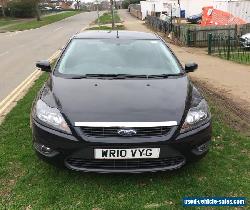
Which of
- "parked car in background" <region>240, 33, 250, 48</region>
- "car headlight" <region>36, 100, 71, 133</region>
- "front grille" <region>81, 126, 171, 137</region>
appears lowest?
"parked car in background" <region>240, 33, 250, 48</region>

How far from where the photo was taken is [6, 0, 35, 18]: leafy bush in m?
62.1

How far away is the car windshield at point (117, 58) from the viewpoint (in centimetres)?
530

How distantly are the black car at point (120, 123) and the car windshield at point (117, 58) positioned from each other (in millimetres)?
261

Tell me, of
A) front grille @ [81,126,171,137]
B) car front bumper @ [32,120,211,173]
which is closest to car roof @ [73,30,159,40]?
car front bumper @ [32,120,211,173]

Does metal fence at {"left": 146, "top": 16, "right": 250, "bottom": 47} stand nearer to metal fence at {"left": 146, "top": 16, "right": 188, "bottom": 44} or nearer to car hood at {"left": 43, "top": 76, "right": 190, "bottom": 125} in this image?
metal fence at {"left": 146, "top": 16, "right": 188, "bottom": 44}

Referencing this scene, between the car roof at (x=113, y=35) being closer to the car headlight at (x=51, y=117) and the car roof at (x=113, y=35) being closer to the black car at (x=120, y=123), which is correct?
the black car at (x=120, y=123)

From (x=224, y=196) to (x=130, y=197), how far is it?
909mm

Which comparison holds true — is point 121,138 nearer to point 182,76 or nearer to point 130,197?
point 130,197

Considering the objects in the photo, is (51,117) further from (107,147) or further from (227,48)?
(227,48)

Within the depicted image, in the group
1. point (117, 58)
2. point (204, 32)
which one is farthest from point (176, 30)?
point (117, 58)

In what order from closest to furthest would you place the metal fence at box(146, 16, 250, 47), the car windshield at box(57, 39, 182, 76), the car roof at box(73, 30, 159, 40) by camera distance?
the car windshield at box(57, 39, 182, 76) < the car roof at box(73, 30, 159, 40) < the metal fence at box(146, 16, 250, 47)

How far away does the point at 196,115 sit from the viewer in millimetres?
4332

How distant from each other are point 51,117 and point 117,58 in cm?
165

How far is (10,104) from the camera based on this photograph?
26.9 ft
